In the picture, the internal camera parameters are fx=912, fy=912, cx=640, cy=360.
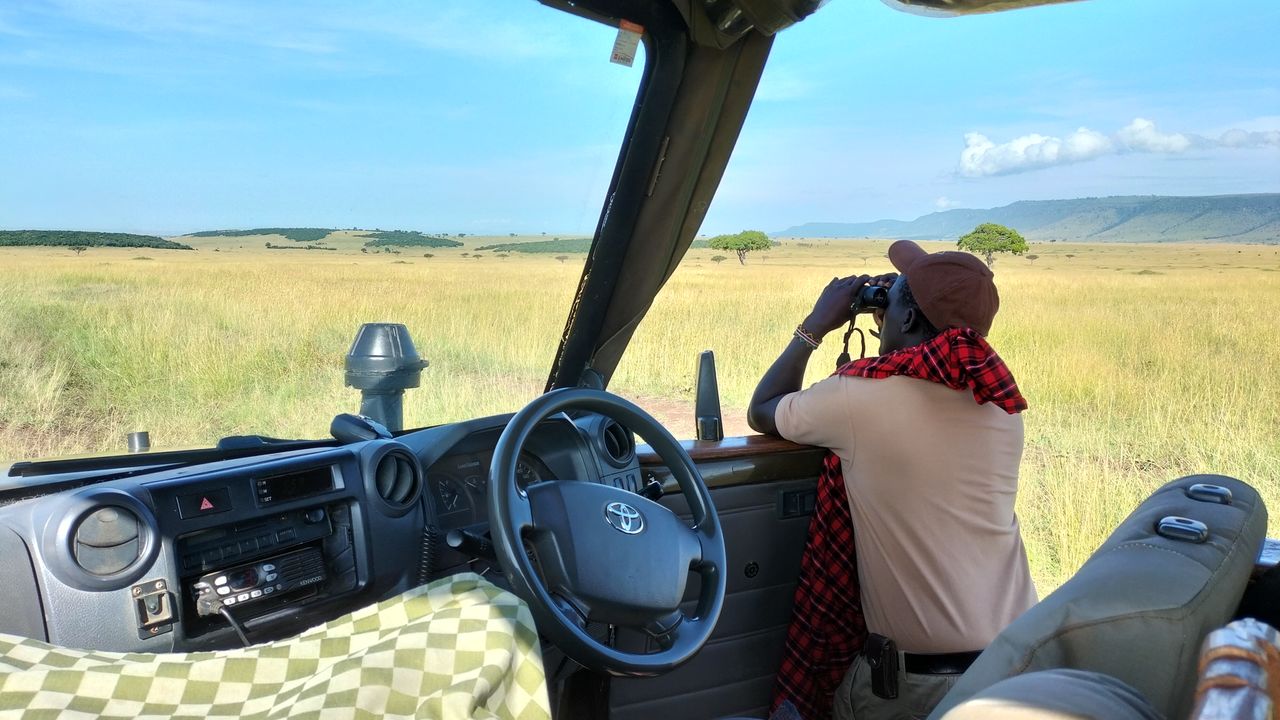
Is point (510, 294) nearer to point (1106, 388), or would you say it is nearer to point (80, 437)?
point (80, 437)

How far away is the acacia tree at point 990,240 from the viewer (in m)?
4.46

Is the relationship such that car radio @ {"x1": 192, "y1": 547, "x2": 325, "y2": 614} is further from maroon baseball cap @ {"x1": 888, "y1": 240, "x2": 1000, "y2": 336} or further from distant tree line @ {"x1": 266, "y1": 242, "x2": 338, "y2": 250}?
maroon baseball cap @ {"x1": 888, "y1": 240, "x2": 1000, "y2": 336}

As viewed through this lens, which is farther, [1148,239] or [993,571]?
[1148,239]

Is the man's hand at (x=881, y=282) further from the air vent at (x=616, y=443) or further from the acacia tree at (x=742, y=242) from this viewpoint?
the air vent at (x=616, y=443)

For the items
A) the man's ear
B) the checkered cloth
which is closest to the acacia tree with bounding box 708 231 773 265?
the man's ear

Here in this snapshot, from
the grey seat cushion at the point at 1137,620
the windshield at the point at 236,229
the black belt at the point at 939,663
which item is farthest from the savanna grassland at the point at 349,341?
the grey seat cushion at the point at 1137,620

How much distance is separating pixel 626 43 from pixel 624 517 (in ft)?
4.22

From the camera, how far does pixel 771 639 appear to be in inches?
108

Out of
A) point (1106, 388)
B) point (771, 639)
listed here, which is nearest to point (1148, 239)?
point (1106, 388)

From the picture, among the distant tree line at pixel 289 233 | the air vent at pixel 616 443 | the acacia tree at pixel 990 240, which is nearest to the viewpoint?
the distant tree line at pixel 289 233

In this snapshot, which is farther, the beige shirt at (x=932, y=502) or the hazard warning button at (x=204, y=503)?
the beige shirt at (x=932, y=502)

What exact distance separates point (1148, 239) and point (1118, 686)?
3675 centimetres

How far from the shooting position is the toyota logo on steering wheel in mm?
1568

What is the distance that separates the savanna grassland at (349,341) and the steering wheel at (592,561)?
0.61 metres
